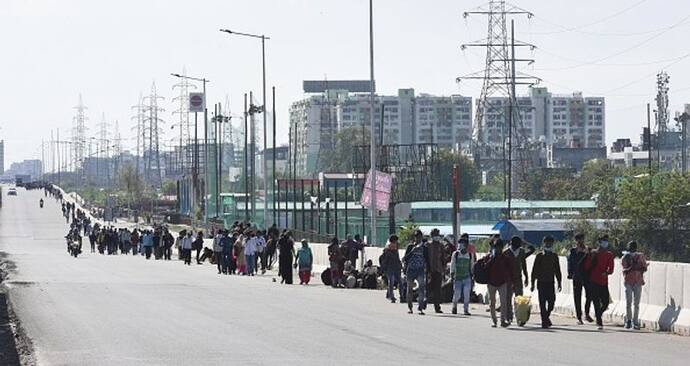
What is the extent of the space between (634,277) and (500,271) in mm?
2266

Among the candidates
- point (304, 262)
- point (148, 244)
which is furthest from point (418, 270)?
point (148, 244)

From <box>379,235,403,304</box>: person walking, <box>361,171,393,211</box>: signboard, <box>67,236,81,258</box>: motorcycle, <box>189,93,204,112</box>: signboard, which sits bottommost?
<box>67,236,81,258</box>: motorcycle

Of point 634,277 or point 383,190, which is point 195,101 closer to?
point 383,190

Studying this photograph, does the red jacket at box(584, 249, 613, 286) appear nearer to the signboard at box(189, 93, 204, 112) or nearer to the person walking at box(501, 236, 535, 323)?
the person walking at box(501, 236, 535, 323)

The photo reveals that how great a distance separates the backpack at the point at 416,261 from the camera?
2977 cm

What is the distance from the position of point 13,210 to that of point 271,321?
12909 centimetres

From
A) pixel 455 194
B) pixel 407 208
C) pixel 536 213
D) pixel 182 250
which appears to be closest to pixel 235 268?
pixel 407 208

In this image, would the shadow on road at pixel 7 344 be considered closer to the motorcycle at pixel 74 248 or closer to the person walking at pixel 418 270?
the person walking at pixel 418 270

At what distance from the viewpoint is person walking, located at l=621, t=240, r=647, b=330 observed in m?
25.6

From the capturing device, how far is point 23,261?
6234 cm

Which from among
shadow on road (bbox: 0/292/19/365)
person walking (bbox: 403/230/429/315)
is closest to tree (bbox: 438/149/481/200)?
person walking (bbox: 403/230/429/315)

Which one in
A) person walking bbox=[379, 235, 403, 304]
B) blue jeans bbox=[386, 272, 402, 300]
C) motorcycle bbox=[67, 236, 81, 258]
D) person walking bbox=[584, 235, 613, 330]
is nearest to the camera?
person walking bbox=[584, 235, 613, 330]

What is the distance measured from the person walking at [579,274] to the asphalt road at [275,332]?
1.29ft

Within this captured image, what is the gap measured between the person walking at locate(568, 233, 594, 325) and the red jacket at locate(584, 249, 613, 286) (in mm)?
214
